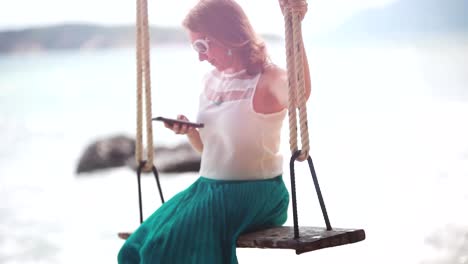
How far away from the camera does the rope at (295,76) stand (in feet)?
4.15

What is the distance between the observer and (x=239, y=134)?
1.38 metres

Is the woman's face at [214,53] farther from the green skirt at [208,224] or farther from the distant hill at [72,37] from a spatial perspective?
the distant hill at [72,37]

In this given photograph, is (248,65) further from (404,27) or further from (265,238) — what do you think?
(404,27)

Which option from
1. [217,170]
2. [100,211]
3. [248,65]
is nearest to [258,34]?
[248,65]

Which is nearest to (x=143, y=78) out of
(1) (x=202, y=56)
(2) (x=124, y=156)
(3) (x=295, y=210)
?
(1) (x=202, y=56)

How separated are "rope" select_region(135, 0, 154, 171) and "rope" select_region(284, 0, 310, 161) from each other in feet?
1.07

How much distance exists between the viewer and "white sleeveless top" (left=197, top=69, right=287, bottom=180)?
1.37 m

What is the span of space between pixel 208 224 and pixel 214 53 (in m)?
0.30

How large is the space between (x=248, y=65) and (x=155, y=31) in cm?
374

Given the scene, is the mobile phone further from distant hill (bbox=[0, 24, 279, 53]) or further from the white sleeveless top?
distant hill (bbox=[0, 24, 279, 53])

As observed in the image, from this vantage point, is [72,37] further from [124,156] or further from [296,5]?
[296,5]

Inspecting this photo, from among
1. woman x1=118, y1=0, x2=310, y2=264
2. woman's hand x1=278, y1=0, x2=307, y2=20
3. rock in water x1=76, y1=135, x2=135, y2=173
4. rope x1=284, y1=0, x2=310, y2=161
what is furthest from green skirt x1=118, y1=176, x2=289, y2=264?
rock in water x1=76, y1=135, x2=135, y2=173

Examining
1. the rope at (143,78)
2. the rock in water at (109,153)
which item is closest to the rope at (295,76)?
the rope at (143,78)

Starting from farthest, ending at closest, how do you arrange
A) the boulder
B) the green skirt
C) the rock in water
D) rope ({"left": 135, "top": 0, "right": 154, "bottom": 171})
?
the rock in water
the boulder
rope ({"left": 135, "top": 0, "right": 154, "bottom": 171})
the green skirt
